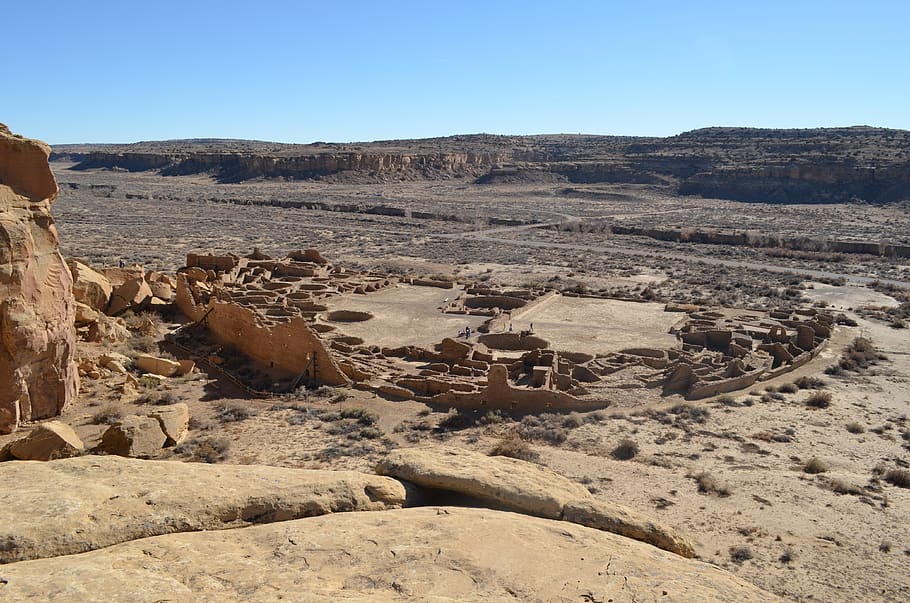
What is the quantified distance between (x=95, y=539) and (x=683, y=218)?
78.3 meters

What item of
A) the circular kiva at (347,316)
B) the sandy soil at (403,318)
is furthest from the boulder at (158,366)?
the circular kiva at (347,316)

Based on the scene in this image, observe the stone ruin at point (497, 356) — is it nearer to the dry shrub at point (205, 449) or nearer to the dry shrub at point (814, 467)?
the dry shrub at point (205, 449)

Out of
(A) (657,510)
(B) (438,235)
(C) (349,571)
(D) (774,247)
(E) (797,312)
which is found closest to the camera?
(C) (349,571)

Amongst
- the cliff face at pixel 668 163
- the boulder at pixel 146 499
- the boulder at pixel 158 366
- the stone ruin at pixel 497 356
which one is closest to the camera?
the boulder at pixel 146 499

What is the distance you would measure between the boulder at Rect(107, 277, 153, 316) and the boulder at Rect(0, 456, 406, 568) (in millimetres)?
21305

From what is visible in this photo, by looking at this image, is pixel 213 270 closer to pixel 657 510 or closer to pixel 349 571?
pixel 657 510

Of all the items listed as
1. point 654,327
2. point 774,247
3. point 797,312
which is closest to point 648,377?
point 654,327

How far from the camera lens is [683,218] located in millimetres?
78250

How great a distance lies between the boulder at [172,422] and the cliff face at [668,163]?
93.9 m

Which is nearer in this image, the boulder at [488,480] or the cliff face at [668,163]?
the boulder at [488,480]

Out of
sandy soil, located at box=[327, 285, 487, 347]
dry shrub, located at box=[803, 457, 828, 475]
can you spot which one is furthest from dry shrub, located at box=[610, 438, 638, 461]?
sandy soil, located at box=[327, 285, 487, 347]

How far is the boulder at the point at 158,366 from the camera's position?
21.3 meters

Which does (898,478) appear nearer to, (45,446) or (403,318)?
(45,446)

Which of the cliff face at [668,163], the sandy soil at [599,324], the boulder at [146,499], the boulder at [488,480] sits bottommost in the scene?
the sandy soil at [599,324]
